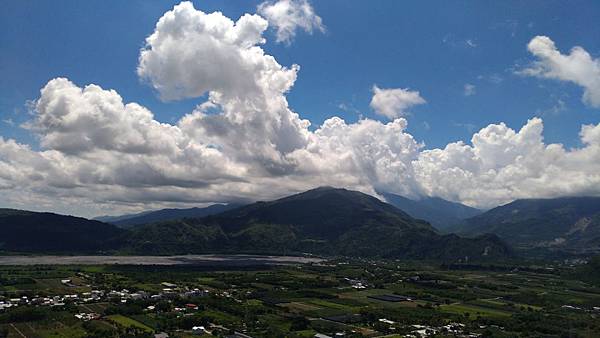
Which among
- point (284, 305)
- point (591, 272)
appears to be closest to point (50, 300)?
point (284, 305)

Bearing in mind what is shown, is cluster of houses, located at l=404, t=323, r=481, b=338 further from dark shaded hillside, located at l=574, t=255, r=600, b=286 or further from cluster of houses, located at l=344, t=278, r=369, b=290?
dark shaded hillside, located at l=574, t=255, r=600, b=286

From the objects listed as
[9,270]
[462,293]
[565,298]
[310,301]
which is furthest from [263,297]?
[9,270]

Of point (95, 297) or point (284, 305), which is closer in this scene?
point (284, 305)

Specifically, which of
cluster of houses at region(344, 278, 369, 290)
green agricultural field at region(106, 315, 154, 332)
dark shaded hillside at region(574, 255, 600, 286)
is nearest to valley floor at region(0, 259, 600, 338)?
green agricultural field at region(106, 315, 154, 332)

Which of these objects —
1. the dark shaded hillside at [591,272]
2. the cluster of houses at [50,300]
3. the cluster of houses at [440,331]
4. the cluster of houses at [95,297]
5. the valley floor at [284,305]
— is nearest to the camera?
the cluster of houses at [440,331]

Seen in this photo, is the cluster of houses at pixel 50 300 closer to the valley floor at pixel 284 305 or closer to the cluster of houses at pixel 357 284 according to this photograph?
the valley floor at pixel 284 305

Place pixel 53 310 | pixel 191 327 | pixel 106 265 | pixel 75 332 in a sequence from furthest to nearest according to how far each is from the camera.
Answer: pixel 106 265 < pixel 53 310 < pixel 191 327 < pixel 75 332

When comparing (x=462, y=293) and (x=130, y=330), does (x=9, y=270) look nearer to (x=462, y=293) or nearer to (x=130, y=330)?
(x=130, y=330)

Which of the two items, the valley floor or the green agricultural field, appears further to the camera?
the valley floor

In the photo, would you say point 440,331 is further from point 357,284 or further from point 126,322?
point 357,284

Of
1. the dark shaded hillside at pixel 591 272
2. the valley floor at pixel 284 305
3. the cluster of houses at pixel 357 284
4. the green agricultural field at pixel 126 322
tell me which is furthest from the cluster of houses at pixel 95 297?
the dark shaded hillside at pixel 591 272

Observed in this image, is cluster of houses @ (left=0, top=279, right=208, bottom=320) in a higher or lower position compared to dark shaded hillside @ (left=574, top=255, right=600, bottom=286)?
lower
